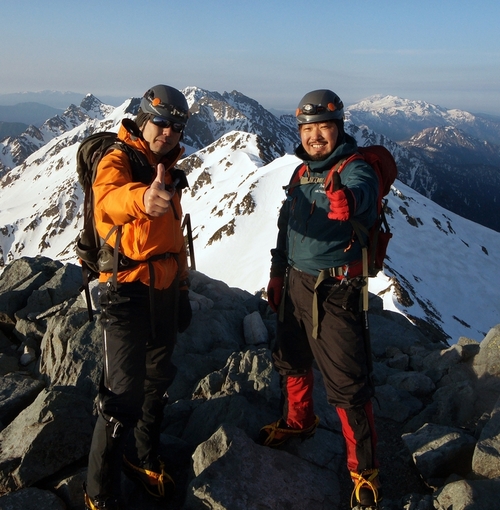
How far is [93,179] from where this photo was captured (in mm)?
5215

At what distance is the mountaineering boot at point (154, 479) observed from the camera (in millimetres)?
5867

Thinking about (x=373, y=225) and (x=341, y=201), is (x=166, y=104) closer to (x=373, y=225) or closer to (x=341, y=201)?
(x=341, y=201)

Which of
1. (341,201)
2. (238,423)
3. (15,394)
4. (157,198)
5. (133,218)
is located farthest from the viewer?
(15,394)

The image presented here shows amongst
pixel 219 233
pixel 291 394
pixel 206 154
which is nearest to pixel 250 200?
pixel 219 233

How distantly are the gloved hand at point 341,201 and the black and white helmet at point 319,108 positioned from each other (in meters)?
1.50

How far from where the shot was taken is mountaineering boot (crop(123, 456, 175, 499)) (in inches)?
231

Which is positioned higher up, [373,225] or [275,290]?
[373,225]

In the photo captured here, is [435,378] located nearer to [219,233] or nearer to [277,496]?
[277,496]

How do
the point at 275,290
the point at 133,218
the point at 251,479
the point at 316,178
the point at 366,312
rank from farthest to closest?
the point at 275,290 < the point at 251,479 < the point at 366,312 < the point at 316,178 < the point at 133,218

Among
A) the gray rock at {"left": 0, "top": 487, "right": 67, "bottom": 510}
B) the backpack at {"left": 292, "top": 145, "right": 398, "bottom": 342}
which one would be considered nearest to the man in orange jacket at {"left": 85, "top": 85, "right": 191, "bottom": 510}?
the gray rock at {"left": 0, "top": 487, "right": 67, "bottom": 510}

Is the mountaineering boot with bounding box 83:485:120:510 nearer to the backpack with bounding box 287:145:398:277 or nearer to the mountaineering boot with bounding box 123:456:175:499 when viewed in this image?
the mountaineering boot with bounding box 123:456:175:499

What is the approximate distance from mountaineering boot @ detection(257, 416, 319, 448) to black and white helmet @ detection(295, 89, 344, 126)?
4.73m

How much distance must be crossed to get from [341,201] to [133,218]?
228 centimetres

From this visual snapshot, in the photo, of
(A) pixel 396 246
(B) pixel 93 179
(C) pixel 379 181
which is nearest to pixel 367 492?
(C) pixel 379 181
